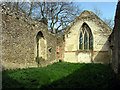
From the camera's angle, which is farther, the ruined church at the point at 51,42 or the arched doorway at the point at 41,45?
the arched doorway at the point at 41,45

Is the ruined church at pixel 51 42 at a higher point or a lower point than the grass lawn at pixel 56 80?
higher

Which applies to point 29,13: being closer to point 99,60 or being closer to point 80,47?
point 80,47

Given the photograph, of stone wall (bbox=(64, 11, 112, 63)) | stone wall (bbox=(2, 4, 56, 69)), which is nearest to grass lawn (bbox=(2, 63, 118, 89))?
stone wall (bbox=(2, 4, 56, 69))

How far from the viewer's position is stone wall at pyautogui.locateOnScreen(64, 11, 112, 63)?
11.6 meters

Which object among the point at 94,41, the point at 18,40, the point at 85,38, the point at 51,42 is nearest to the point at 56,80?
the point at 18,40

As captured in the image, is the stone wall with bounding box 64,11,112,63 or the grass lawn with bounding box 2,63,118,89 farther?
the stone wall with bounding box 64,11,112,63

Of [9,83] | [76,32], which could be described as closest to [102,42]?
[76,32]

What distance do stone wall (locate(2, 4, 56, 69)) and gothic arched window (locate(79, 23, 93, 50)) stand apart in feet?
15.3

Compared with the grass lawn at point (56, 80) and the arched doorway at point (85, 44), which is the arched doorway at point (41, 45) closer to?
the arched doorway at point (85, 44)

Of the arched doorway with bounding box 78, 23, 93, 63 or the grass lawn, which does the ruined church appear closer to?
the arched doorway with bounding box 78, 23, 93, 63

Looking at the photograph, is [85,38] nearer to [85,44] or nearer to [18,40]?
[85,44]

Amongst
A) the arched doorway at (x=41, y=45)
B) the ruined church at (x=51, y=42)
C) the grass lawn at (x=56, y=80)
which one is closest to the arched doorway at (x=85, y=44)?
the ruined church at (x=51, y=42)

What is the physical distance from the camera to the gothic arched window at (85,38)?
40.1 feet

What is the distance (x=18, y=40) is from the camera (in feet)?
26.1
